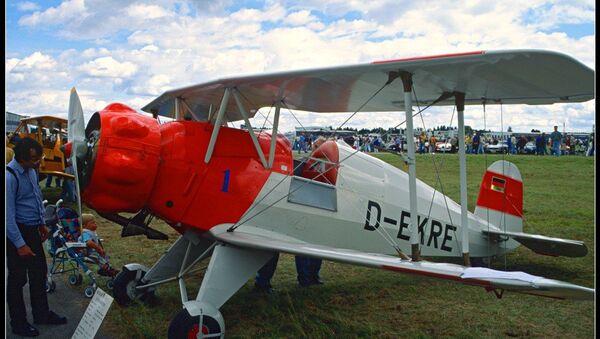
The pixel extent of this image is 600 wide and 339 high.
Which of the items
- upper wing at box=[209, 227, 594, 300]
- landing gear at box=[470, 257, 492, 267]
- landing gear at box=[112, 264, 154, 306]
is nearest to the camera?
upper wing at box=[209, 227, 594, 300]

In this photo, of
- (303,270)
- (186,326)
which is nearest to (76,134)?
(186,326)

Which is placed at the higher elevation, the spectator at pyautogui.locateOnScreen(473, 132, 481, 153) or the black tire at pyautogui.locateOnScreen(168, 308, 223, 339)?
the spectator at pyautogui.locateOnScreen(473, 132, 481, 153)

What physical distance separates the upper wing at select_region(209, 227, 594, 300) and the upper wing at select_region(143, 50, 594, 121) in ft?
4.60

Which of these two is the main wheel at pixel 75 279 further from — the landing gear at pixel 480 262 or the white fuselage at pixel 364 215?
the landing gear at pixel 480 262

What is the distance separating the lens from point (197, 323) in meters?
4.21

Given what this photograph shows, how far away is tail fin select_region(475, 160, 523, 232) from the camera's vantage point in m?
7.12

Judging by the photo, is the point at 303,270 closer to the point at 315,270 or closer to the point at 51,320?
the point at 315,270

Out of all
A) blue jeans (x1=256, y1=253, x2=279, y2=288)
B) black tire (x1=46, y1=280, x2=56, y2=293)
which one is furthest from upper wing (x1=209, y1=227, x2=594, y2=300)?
black tire (x1=46, y1=280, x2=56, y2=293)

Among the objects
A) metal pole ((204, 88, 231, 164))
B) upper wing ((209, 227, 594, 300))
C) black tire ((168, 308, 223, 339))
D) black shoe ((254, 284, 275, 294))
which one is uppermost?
metal pole ((204, 88, 231, 164))

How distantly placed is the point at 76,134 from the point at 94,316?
1726 mm

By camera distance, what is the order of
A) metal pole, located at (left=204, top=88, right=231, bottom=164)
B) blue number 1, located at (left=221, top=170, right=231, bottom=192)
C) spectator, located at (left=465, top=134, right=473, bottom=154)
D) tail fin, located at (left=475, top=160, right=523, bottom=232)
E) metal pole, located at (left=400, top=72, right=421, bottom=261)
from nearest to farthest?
metal pole, located at (left=400, top=72, right=421, bottom=261) < metal pole, located at (left=204, top=88, right=231, bottom=164) < blue number 1, located at (left=221, top=170, right=231, bottom=192) < tail fin, located at (left=475, top=160, right=523, bottom=232) < spectator, located at (left=465, top=134, right=473, bottom=154)

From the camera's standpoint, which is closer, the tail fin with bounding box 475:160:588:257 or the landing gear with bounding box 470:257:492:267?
the landing gear with bounding box 470:257:492:267

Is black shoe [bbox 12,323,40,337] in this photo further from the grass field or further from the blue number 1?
the blue number 1

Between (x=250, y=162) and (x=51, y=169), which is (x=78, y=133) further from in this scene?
(x=51, y=169)
